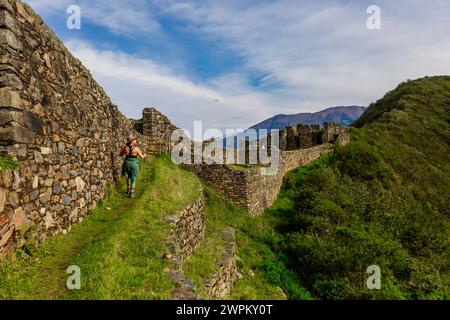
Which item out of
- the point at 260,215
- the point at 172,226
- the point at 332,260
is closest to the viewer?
the point at 172,226

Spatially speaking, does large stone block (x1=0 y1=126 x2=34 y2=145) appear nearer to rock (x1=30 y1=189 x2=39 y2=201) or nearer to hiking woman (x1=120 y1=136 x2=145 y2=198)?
rock (x1=30 y1=189 x2=39 y2=201)

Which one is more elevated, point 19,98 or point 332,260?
point 19,98

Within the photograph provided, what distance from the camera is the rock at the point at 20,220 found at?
17.5ft

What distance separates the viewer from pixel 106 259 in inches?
234

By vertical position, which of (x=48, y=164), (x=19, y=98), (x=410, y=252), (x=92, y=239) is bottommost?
(x=410, y=252)

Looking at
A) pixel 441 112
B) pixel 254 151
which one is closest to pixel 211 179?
pixel 254 151

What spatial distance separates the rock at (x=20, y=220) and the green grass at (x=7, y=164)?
0.70 m

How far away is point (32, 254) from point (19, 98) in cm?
273

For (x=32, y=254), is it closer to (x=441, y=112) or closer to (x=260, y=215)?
(x=260, y=215)

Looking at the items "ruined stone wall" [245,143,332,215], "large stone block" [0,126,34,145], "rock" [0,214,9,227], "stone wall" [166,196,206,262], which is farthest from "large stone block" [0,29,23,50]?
"ruined stone wall" [245,143,332,215]

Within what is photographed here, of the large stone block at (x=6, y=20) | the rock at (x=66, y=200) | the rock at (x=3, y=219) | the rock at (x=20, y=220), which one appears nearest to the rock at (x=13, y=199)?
the rock at (x=20, y=220)

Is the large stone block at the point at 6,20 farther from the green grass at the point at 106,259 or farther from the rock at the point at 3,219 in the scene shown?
the green grass at the point at 106,259

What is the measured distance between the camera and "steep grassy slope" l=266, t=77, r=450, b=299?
13344 mm
